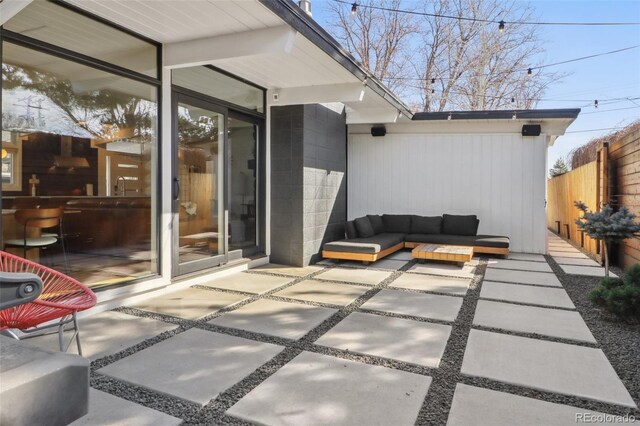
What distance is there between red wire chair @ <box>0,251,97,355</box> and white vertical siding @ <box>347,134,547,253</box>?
631 cm

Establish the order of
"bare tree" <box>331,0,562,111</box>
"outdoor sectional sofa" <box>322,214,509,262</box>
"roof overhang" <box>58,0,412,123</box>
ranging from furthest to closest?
"bare tree" <box>331,0,562,111</box> < "outdoor sectional sofa" <box>322,214,509,262</box> < "roof overhang" <box>58,0,412,123</box>

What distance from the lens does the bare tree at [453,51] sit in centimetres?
1259

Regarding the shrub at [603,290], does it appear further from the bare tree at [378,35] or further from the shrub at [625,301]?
the bare tree at [378,35]

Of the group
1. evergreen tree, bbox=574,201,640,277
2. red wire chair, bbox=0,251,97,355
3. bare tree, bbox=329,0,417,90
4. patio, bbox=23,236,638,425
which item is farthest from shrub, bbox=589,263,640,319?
bare tree, bbox=329,0,417,90

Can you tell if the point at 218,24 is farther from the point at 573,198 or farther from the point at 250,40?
the point at 573,198

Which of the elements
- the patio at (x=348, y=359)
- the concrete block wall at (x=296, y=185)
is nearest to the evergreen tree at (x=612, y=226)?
the patio at (x=348, y=359)

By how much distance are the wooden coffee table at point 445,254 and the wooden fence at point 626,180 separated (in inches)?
79.3

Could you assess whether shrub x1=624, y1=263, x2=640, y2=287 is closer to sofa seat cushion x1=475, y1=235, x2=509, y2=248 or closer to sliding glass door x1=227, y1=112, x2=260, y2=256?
sofa seat cushion x1=475, y1=235, x2=509, y2=248

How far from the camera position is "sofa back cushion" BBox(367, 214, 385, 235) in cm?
735

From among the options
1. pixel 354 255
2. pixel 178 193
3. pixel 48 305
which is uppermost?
pixel 178 193

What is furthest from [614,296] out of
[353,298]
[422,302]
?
[353,298]

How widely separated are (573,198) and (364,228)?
5346 millimetres

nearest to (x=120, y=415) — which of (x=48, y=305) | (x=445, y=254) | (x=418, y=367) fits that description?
(x=48, y=305)

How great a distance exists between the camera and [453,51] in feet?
43.0
